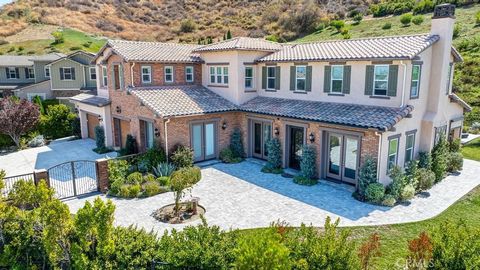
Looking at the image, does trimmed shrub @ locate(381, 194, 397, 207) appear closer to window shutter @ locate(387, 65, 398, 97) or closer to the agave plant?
window shutter @ locate(387, 65, 398, 97)

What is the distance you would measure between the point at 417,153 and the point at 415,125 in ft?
5.39

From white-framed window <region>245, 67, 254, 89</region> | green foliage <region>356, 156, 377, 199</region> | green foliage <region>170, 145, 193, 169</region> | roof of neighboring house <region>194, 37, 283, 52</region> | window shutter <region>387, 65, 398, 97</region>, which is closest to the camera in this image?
green foliage <region>356, 156, 377, 199</region>

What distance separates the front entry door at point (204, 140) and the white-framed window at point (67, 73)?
23388 millimetres

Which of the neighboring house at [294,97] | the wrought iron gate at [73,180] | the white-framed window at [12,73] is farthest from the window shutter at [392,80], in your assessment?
the white-framed window at [12,73]

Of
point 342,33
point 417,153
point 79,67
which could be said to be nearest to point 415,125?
point 417,153

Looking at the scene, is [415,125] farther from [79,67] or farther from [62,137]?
[79,67]

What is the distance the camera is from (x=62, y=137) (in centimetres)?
2869

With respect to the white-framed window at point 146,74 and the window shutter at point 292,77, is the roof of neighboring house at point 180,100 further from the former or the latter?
the window shutter at point 292,77

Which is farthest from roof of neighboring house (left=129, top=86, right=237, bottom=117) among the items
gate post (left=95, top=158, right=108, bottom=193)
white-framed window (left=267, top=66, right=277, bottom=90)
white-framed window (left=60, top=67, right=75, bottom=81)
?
white-framed window (left=60, top=67, right=75, bottom=81)

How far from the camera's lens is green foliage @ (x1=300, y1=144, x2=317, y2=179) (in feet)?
57.2

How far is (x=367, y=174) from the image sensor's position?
1488 cm

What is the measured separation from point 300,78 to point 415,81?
6120mm

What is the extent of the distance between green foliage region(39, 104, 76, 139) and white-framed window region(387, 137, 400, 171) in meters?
24.6

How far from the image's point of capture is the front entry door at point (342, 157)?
16177mm
